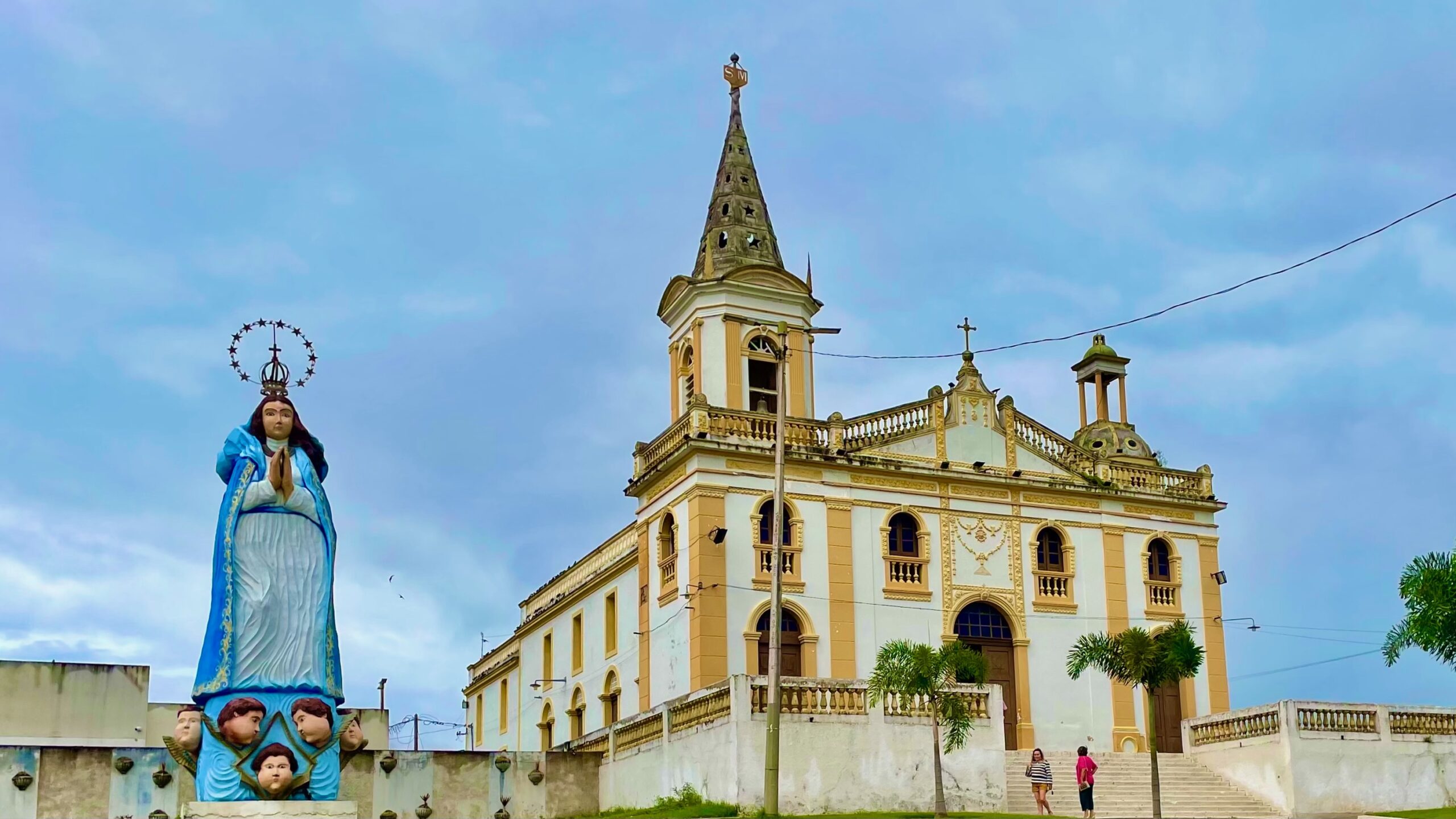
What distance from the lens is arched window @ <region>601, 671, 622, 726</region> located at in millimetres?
40312

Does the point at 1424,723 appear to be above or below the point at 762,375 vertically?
below

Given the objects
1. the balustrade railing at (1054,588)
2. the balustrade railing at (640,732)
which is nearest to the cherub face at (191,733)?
the balustrade railing at (640,732)

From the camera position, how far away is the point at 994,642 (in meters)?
37.4

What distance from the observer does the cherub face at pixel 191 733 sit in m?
19.6

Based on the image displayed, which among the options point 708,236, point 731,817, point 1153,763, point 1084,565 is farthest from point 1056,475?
point 731,817

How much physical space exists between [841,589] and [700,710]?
7.27m

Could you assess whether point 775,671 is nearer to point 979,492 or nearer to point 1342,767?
point 1342,767

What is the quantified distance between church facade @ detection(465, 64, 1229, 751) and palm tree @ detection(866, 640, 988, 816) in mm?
6098

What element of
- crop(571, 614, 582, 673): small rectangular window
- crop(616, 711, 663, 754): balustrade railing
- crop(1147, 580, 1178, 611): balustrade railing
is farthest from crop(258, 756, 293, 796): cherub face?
crop(571, 614, 582, 673): small rectangular window

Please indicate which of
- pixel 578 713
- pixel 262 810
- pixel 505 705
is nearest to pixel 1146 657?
pixel 262 810

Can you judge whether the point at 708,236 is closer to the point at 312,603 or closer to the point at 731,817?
the point at 731,817

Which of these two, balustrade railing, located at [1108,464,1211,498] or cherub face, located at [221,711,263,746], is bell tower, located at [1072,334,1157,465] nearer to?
balustrade railing, located at [1108,464,1211,498]

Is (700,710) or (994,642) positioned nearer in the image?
(700,710)

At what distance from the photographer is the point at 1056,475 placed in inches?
1540
